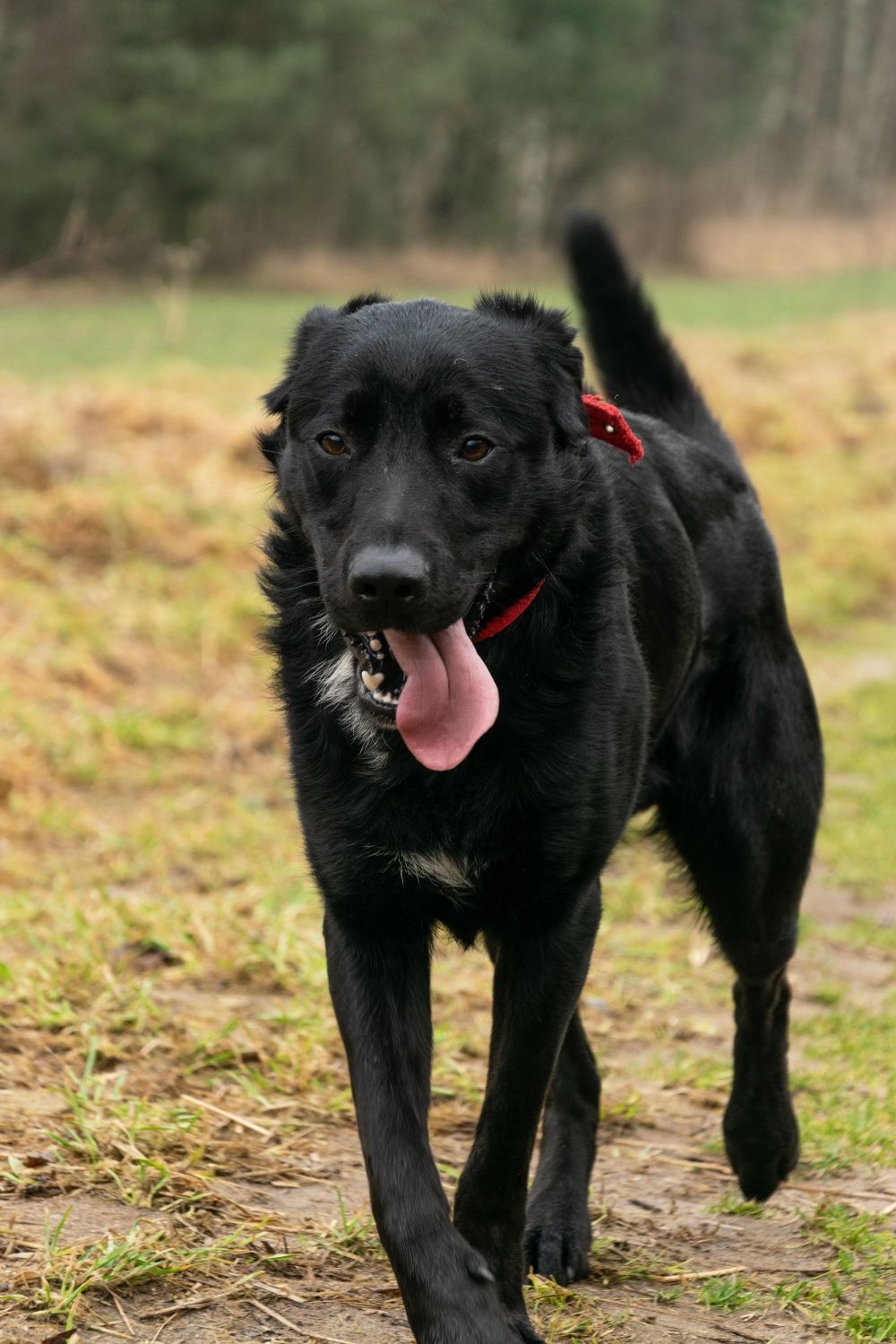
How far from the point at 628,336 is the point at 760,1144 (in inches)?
79.5

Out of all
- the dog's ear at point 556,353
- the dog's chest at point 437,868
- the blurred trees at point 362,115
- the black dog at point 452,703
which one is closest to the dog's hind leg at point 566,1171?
the black dog at point 452,703

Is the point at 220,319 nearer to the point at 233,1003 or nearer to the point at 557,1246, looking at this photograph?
the point at 233,1003

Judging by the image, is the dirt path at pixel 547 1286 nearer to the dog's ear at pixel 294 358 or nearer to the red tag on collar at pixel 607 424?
the dog's ear at pixel 294 358

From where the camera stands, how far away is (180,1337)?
272cm

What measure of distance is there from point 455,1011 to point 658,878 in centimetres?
169

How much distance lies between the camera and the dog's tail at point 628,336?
4.27 m

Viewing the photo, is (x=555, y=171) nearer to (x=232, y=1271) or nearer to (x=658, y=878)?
(x=658, y=878)

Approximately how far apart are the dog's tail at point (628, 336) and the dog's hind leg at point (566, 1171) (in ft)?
5.25

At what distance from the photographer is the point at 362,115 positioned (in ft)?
105

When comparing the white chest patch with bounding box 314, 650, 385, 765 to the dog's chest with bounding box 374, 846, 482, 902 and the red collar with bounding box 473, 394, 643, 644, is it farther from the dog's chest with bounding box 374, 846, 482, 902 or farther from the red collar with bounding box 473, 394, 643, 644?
the red collar with bounding box 473, 394, 643, 644

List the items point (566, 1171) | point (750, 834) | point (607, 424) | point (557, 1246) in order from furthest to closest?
point (750, 834) < point (566, 1171) < point (557, 1246) < point (607, 424)

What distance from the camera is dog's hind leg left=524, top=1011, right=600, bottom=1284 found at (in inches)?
128

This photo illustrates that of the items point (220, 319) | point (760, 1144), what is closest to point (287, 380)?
point (760, 1144)

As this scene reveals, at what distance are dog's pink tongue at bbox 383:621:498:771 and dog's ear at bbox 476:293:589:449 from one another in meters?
0.47
